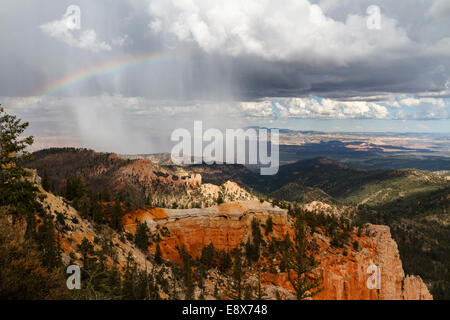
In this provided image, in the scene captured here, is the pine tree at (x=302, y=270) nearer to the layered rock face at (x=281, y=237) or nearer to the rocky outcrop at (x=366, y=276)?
the layered rock face at (x=281, y=237)

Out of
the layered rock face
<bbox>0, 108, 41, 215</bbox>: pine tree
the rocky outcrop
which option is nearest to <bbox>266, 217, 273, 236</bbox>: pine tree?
the layered rock face

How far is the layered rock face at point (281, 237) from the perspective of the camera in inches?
2776

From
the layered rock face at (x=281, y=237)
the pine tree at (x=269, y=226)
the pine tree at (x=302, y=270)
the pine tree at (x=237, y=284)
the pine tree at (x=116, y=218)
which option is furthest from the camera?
the pine tree at (x=269, y=226)

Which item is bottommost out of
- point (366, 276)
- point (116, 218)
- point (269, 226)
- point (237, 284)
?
point (366, 276)

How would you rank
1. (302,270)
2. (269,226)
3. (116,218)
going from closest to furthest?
(302,270)
(116,218)
(269,226)

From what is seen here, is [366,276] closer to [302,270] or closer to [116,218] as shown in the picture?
[302,270]

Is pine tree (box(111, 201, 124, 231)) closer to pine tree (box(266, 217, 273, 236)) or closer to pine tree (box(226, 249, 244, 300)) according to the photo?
pine tree (box(226, 249, 244, 300))

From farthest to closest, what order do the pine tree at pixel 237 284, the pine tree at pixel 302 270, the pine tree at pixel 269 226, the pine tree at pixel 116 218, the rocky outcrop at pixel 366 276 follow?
the pine tree at pixel 269 226, the rocky outcrop at pixel 366 276, the pine tree at pixel 116 218, the pine tree at pixel 237 284, the pine tree at pixel 302 270

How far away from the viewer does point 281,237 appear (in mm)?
84812

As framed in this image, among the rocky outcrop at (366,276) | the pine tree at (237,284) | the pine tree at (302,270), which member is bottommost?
the rocky outcrop at (366,276)

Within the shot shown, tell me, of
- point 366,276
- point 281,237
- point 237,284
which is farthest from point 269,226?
point 237,284

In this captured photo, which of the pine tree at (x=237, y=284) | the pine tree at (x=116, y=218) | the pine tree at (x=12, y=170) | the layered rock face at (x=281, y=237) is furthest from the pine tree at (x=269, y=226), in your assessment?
the pine tree at (x=12, y=170)
